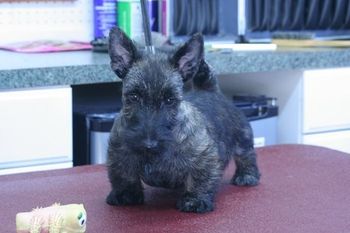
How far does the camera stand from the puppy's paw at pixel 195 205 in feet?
2.87

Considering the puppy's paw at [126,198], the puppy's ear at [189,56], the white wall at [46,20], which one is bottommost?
the puppy's paw at [126,198]

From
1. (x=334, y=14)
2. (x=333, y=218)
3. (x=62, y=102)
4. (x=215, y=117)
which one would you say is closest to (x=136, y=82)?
(x=215, y=117)

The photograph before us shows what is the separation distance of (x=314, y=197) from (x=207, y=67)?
25cm

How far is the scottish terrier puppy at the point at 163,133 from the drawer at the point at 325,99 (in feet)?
3.09

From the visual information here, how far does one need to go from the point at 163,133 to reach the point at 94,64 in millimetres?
778

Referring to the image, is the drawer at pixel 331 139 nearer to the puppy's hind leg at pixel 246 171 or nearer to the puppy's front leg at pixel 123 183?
the puppy's hind leg at pixel 246 171

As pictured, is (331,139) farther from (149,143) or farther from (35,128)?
(149,143)

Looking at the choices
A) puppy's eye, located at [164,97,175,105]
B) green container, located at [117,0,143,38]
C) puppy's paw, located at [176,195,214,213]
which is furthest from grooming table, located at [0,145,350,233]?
green container, located at [117,0,143,38]

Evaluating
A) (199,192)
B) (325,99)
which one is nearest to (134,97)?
(199,192)

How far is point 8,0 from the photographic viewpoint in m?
2.09

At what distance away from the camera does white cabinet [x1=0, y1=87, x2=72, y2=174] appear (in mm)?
1462

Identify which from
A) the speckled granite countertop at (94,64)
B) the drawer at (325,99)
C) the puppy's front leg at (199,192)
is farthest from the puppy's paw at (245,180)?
the drawer at (325,99)

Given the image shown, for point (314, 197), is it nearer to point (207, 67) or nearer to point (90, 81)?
point (207, 67)

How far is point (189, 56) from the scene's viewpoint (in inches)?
34.0
